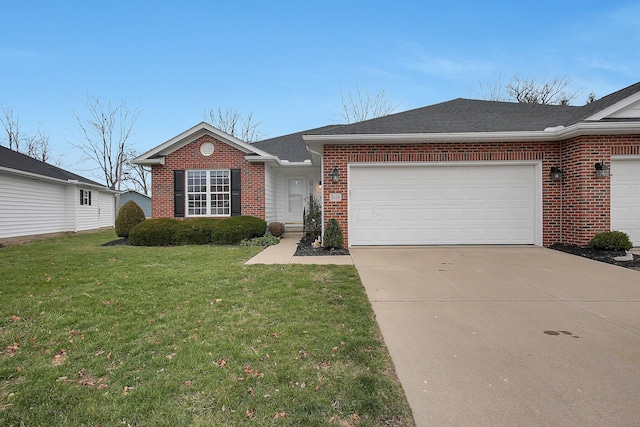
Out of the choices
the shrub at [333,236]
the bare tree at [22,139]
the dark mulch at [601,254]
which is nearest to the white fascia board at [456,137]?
the shrub at [333,236]

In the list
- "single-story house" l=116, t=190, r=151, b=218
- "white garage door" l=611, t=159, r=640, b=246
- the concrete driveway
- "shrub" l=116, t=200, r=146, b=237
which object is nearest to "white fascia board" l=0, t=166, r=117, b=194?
"shrub" l=116, t=200, r=146, b=237

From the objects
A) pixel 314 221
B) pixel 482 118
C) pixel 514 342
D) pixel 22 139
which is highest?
pixel 22 139

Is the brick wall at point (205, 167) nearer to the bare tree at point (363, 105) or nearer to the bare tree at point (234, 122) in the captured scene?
the bare tree at point (363, 105)

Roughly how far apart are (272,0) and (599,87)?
25170 mm

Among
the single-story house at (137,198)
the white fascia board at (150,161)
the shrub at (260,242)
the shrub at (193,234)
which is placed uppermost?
the white fascia board at (150,161)

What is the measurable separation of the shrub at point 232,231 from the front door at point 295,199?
3556 mm

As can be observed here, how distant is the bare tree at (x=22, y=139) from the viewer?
26141mm

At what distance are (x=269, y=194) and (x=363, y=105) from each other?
1413cm

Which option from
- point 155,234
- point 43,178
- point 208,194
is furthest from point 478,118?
point 43,178

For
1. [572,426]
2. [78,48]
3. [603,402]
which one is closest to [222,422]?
[572,426]

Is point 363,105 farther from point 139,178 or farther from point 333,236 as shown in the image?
point 139,178

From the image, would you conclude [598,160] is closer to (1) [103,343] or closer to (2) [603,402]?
(2) [603,402]

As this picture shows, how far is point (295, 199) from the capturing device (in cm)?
1404

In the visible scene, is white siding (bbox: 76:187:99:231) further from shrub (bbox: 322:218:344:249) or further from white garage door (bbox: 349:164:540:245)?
white garage door (bbox: 349:164:540:245)
